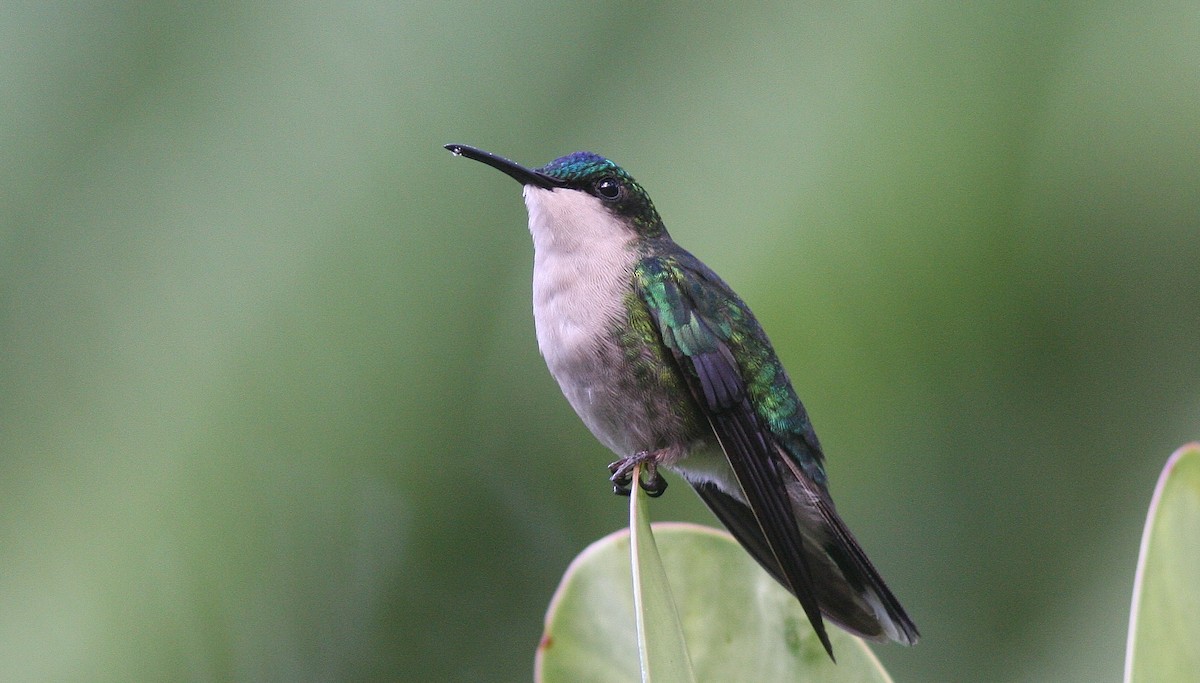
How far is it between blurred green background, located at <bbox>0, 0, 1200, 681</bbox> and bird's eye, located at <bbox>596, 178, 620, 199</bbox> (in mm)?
1085

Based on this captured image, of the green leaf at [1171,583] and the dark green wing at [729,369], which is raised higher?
the green leaf at [1171,583]

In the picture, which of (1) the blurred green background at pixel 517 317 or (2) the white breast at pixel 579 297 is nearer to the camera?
(2) the white breast at pixel 579 297

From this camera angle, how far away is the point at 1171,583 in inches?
23.1

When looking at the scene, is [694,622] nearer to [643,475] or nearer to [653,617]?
[653,617]

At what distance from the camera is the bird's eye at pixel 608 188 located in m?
1.27

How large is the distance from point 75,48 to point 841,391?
7.97 feet

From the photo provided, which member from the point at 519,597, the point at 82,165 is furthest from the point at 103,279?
the point at 519,597

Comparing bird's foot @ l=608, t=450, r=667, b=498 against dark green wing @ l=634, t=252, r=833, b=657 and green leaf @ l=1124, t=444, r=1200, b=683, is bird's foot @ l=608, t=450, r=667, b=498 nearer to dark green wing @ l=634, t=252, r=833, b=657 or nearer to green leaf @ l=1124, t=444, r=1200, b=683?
dark green wing @ l=634, t=252, r=833, b=657

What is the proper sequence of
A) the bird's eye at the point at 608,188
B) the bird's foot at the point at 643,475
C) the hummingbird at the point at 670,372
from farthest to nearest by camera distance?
the bird's eye at the point at 608,188
the bird's foot at the point at 643,475
the hummingbird at the point at 670,372

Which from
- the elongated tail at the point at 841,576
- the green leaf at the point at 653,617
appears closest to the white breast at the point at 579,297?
the elongated tail at the point at 841,576

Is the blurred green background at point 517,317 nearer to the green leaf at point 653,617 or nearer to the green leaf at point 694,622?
the green leaf at point 694,622

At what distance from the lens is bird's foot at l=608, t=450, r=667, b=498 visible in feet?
3.78

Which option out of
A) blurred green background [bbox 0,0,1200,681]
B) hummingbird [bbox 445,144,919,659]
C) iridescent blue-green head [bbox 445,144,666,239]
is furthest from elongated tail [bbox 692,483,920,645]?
blurred green background [bbox 0,0,1200,681]

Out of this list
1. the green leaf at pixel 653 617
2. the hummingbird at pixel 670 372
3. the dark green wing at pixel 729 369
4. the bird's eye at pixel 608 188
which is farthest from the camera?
the bird's eye at pixel 608 188
